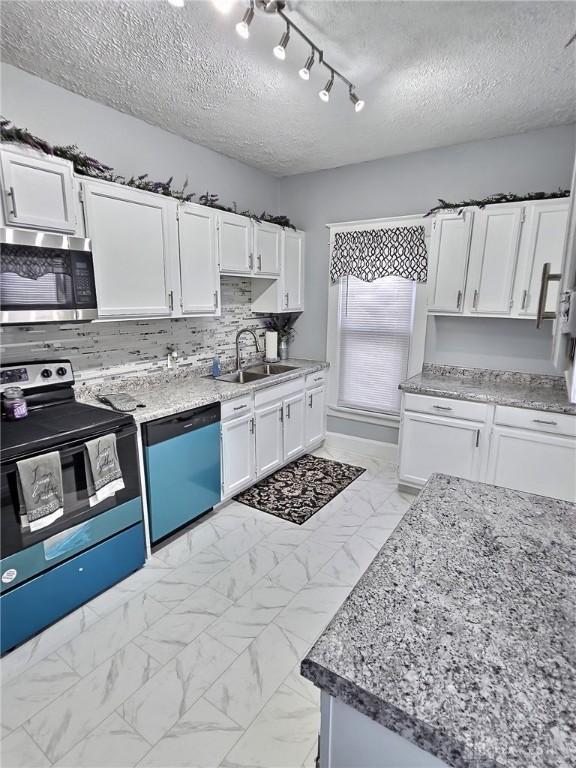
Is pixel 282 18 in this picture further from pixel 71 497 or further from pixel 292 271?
pixel 71 497

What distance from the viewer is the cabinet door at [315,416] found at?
3.99 meters

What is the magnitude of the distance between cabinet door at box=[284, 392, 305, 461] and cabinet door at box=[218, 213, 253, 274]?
1.24 meters

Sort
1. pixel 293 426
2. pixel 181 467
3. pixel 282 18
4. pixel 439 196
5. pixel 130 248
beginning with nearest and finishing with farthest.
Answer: pixel 282 18 → pixel 130 248 → pixel 181 467 → pixel 439 196 → pixel 293 426

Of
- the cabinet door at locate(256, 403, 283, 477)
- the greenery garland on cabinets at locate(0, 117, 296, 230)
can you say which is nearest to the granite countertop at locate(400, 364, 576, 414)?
the cabinet door at locate(256, 403, 283, 477)

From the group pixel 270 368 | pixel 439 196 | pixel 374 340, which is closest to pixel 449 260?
pixel 439 196

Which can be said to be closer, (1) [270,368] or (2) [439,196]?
(2) [439,196]

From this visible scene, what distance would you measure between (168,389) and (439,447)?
2135 mm

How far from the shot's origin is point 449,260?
10.3 feet

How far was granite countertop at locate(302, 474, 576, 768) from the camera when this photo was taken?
64 cm

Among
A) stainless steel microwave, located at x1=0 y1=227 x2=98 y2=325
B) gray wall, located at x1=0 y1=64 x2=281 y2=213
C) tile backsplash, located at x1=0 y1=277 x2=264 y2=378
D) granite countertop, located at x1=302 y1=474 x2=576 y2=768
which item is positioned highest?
gray wall, located at x1=0 y1=64 x2=281 y2=213

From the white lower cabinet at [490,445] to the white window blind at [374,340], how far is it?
752mm

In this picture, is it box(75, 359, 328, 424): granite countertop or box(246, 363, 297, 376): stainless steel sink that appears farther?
box(246, 363, 297, 376): stainless steel sink

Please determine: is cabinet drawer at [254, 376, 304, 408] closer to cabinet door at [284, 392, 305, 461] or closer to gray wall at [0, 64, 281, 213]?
cabinet door at [284, 392, 305, 461]

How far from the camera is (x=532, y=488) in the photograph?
2.81m
